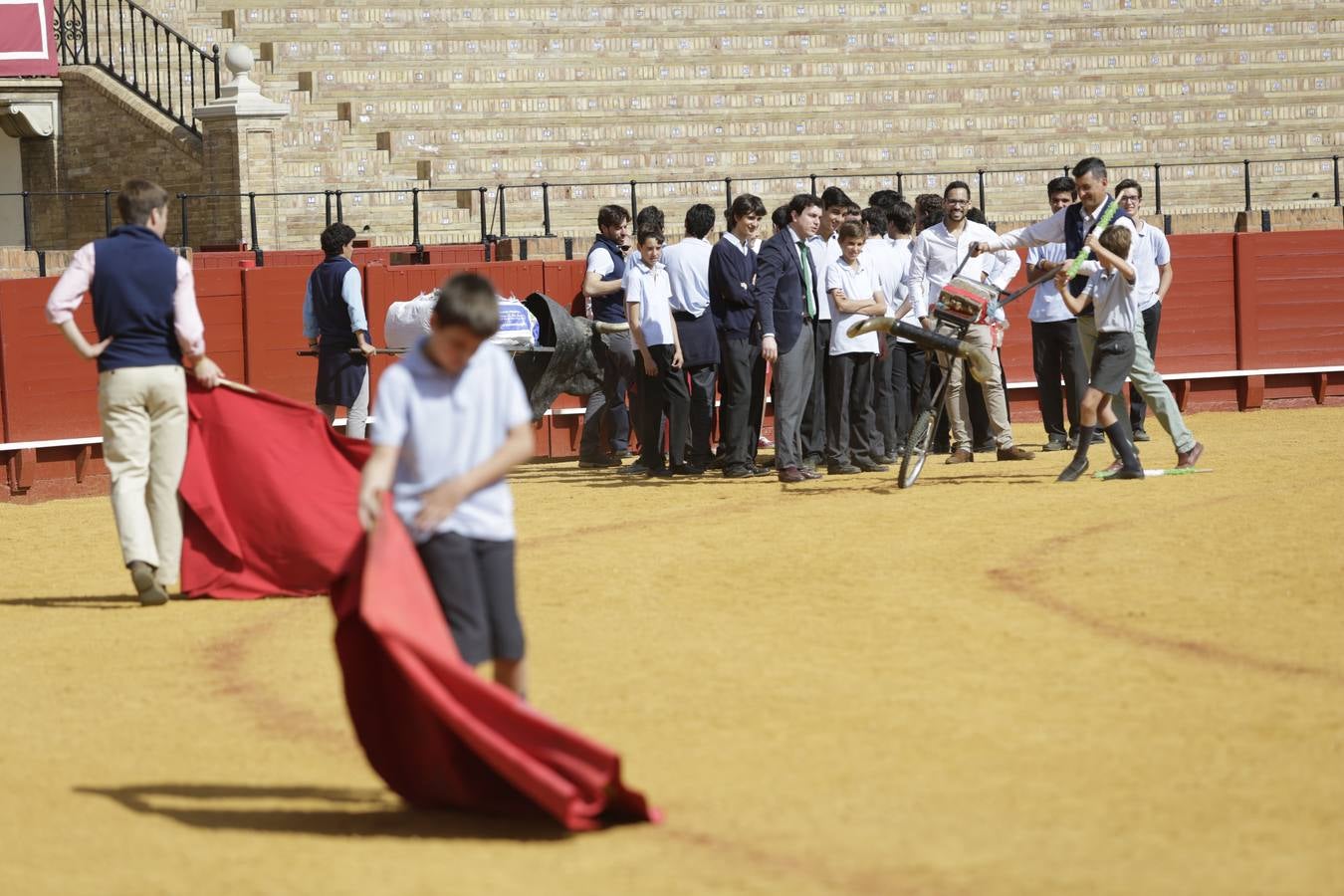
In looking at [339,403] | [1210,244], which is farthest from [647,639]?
[1210,244]

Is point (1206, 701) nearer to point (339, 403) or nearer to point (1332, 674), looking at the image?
point (1332, 674)

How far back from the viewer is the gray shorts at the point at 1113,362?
11.0m

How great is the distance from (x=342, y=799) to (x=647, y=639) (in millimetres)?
2275

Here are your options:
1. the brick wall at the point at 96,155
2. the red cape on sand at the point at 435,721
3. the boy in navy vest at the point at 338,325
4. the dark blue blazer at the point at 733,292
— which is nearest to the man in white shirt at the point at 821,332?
the dark blue blazer at the point at 733,292

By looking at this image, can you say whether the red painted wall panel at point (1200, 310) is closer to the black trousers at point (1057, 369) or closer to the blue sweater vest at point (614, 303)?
the black trousers at point (1057, 369)

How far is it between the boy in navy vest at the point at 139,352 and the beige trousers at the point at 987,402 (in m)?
5.33

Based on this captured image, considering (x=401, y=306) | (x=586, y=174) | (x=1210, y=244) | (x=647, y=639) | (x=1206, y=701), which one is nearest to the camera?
(x=1206, y=701)

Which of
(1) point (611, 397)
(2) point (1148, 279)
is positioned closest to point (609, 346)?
(1) point (611, 397)

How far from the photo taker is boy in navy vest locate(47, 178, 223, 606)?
8273 millimetres

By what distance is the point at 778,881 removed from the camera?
4516mm

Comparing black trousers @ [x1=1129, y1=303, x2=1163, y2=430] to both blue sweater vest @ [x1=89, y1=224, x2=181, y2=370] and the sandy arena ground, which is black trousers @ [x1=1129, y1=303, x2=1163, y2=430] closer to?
the sandy arena ground

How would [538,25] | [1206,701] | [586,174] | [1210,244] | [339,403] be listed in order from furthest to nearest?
Answer: [538,25], [586,174], [1210,244], [339,403], [1206,701]

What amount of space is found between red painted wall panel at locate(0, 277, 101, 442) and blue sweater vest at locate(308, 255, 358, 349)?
2.96 m

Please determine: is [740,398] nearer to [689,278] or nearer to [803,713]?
[689,278]
